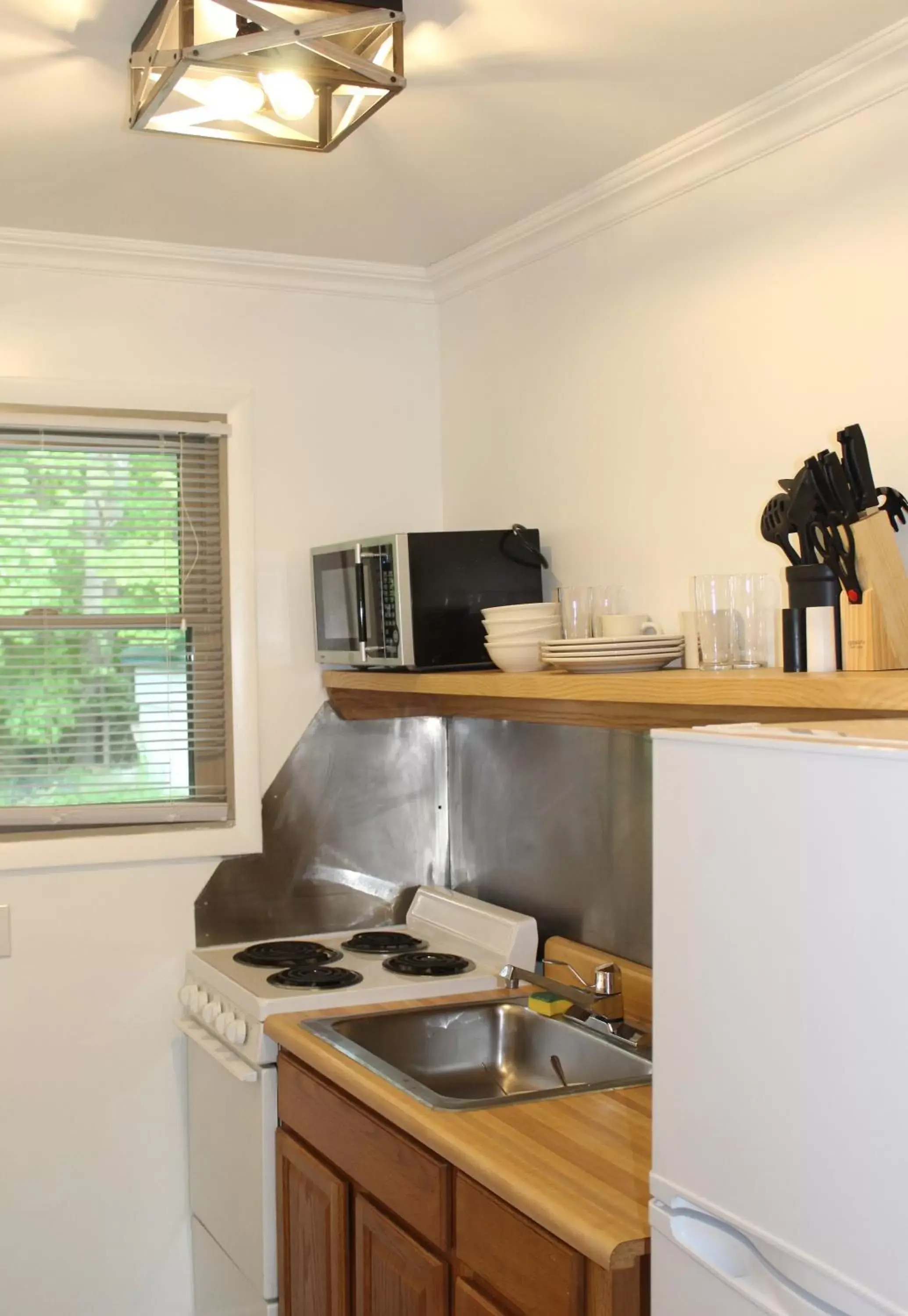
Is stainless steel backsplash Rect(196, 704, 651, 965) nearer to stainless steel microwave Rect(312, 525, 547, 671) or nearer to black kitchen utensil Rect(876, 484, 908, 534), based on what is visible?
stainless steel microwave Rect(312, 525, 547, 671)

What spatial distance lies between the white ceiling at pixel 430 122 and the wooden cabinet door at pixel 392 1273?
1889 mm

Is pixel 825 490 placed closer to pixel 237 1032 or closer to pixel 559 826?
pixel 559 826

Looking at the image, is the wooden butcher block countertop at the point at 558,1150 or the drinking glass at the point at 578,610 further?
the drinking glass at the point at 578,610

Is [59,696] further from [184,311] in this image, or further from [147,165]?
[147,165]

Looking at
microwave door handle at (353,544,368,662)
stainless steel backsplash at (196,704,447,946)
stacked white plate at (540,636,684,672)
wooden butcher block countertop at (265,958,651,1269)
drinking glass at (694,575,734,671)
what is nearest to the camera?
wooden butcher block countertop at (265,958,651,1269)

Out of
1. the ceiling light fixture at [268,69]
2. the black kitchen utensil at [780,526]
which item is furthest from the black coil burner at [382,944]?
the ceiling light fixture at [268,69]

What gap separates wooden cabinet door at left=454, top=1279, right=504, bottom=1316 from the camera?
196cm

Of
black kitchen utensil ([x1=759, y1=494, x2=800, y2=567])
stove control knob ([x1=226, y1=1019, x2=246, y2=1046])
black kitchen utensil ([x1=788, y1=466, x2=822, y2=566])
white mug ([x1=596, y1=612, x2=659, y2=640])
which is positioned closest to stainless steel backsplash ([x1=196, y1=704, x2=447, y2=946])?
stove control knob ([x1=226, y1=1019, x2=246, y2=1046])

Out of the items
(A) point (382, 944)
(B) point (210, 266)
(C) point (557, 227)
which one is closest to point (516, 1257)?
(A) point (382, 944)

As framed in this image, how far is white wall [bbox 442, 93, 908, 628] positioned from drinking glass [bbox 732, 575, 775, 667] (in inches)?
4.0

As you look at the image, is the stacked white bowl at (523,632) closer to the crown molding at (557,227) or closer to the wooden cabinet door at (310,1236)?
the crown molding at (557,227)

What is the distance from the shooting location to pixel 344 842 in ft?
11.3

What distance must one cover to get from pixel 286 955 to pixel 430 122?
6.04 ft

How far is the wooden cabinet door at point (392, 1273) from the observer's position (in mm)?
2121
